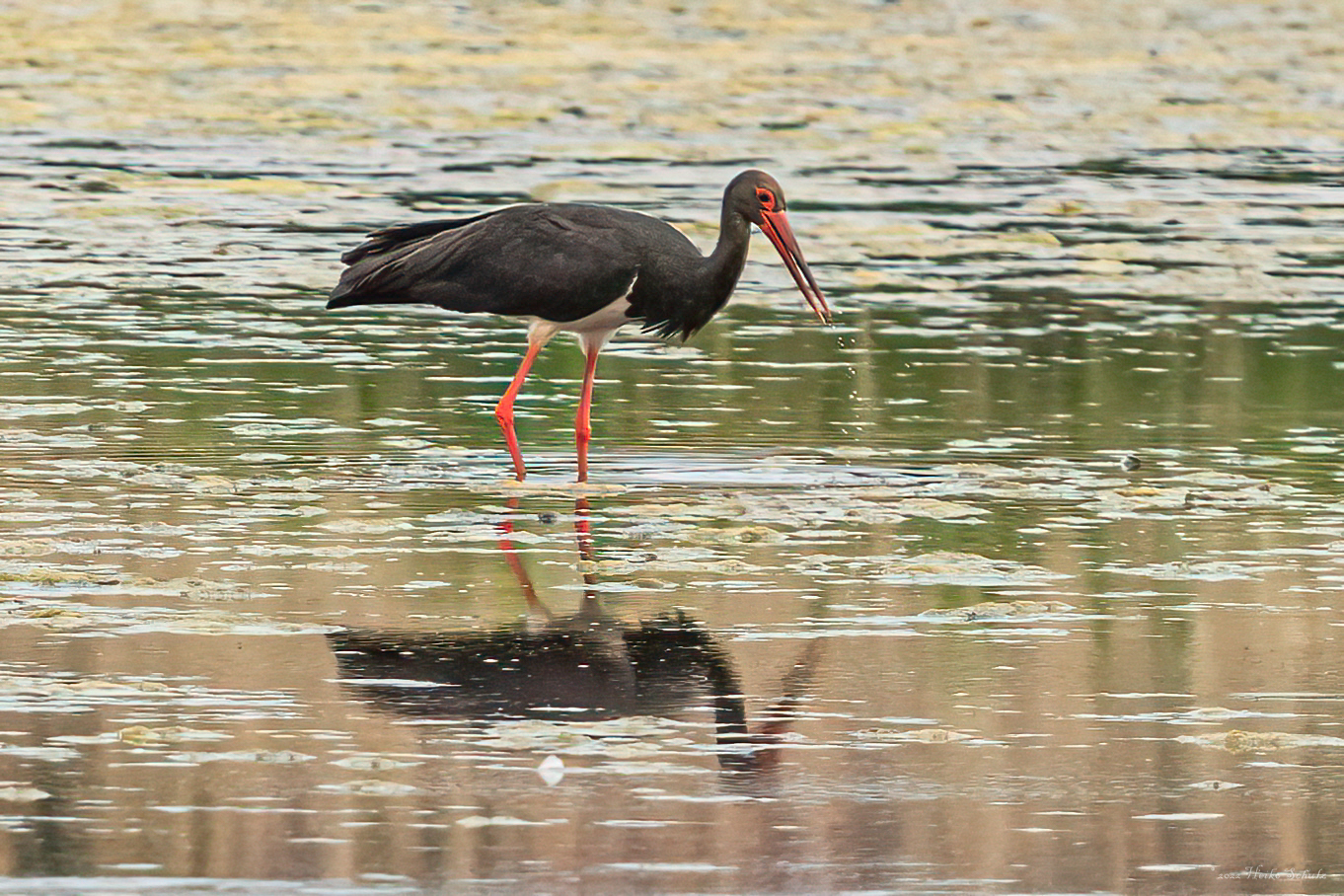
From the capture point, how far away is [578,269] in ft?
35.8

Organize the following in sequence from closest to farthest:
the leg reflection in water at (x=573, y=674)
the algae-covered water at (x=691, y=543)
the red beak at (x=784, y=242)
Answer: the algae-covered water at (x=691, y=543) → the leg reflection in water at (x=573, y=674) → the red beak at (x=784, y=242)

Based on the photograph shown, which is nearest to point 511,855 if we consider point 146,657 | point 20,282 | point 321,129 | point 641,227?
point 146,657

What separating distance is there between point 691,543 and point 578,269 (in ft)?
6.49

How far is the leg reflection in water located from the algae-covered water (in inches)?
0.8

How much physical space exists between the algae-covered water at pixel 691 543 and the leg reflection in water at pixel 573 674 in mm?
21

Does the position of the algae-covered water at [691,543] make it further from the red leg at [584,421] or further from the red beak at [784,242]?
the red beak at [784,242]

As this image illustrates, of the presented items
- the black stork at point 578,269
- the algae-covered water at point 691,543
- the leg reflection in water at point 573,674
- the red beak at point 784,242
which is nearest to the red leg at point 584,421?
the black stork at point 578,269

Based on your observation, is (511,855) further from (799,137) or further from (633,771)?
(799,137)

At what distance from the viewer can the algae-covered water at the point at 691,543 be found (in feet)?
19.8

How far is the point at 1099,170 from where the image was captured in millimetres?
21562

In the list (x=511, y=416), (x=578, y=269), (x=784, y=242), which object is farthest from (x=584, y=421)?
(x=784, y=242)

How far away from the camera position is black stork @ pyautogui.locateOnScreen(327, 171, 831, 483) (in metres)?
11.0

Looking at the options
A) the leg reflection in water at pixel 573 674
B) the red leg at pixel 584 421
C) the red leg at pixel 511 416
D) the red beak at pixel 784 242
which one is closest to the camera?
the leg reflection in water at pixel 573 674

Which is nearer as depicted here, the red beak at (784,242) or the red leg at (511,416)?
the red leg at (511,416)
